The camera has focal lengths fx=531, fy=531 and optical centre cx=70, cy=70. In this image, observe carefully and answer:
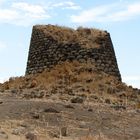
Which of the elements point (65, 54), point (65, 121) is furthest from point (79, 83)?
point (65, 121)

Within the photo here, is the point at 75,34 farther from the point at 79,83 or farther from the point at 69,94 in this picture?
the point at 69,94

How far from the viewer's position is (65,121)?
47.3 ft

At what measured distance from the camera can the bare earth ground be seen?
12.1 metres

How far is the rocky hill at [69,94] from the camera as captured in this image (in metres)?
13.2

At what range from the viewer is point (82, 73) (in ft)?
81.0

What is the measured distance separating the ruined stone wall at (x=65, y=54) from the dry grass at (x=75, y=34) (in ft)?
0.58

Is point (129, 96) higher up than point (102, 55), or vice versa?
point (102, 55)

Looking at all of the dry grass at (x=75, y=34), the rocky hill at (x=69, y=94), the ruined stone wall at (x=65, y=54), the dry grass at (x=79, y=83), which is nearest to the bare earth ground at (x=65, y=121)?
the rocky hill at (x=69, y=94)

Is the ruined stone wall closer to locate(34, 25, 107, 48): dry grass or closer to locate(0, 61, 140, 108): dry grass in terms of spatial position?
locate(34, 25, 107, 48): dry grass

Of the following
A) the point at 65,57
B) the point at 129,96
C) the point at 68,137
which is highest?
the point at 65,57

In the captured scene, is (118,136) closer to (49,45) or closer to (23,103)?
(23,103)

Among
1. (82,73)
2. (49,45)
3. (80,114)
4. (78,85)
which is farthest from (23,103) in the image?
(49,45)

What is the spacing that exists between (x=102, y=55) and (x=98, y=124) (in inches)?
470

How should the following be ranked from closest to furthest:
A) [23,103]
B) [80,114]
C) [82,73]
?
[80,114], [23,103], [82,73]
